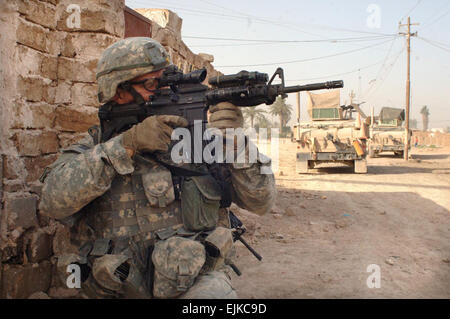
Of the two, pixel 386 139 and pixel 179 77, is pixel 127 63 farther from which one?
pixel 386 139

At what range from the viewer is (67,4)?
287cm

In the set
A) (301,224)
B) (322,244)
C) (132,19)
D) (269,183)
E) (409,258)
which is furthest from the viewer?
(301,224)

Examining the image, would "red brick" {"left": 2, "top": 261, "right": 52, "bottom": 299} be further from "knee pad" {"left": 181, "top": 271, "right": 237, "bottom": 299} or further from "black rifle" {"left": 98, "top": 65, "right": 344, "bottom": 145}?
"knee pad" {"left": 181, "top": 271, "right": 237, "bottom": 299}

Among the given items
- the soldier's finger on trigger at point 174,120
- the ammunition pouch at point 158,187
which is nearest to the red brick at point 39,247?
the ammunition pouch at point 158,187

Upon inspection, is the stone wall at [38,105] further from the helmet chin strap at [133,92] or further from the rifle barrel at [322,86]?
the rifle barrel at [322,86]

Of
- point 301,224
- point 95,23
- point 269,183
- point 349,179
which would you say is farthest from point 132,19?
point 349,179

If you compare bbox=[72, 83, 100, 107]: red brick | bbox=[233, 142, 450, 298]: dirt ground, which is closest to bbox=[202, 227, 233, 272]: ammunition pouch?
bbox=[233, 142, 450, 298]: dirt ground

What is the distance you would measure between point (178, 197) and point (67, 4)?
6.56ft

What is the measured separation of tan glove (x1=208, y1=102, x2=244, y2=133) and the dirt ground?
1.86 m

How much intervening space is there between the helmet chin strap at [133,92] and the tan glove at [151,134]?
321 millimetres

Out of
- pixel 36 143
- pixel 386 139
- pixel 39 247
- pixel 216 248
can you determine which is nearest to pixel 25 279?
pixel 39 247

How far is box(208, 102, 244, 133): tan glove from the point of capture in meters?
1.86

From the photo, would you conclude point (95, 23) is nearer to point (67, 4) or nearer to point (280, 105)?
point (67, 4)

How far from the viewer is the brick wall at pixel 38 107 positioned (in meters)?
2.39
